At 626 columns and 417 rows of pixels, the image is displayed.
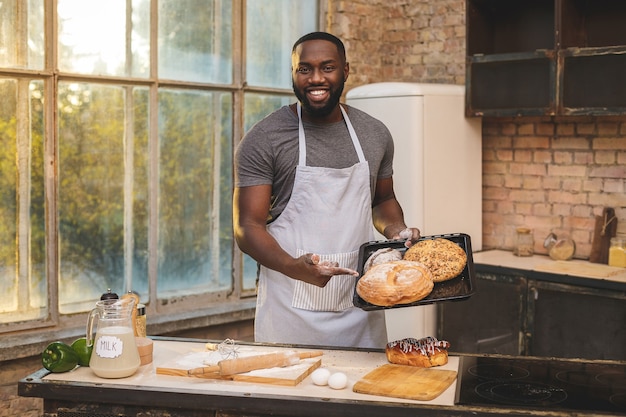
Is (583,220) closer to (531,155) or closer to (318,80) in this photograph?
(531,155)

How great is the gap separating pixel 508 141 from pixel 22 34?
9.98ft

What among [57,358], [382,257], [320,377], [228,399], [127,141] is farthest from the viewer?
[127,141]

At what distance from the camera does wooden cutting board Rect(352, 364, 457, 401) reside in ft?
7.87

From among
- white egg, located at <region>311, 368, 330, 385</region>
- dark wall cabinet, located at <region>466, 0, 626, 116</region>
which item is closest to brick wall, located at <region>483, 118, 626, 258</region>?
dark wall cabinet, located at <region>466, 0, 626, 116</region>

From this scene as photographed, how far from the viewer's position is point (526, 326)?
4801 mm

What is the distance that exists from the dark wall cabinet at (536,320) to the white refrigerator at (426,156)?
22 cm

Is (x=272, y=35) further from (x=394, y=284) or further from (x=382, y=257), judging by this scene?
(x=394, y=284)

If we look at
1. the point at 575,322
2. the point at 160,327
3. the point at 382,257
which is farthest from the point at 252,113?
the point at 382,257

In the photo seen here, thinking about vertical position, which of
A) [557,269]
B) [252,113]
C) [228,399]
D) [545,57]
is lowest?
[228,399]

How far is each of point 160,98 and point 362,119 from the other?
172 centimetres

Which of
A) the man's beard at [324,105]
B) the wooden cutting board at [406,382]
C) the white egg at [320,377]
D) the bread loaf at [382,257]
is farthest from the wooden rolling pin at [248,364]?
the man's beard at [324,105]

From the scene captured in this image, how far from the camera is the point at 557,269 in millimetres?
4781

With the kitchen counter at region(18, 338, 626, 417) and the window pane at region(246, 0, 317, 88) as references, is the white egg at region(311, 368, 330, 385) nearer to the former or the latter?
the kitchen counter at region(18, 338, 626, 417)

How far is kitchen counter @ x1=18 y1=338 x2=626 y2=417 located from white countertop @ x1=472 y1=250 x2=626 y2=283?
6.56 ft
